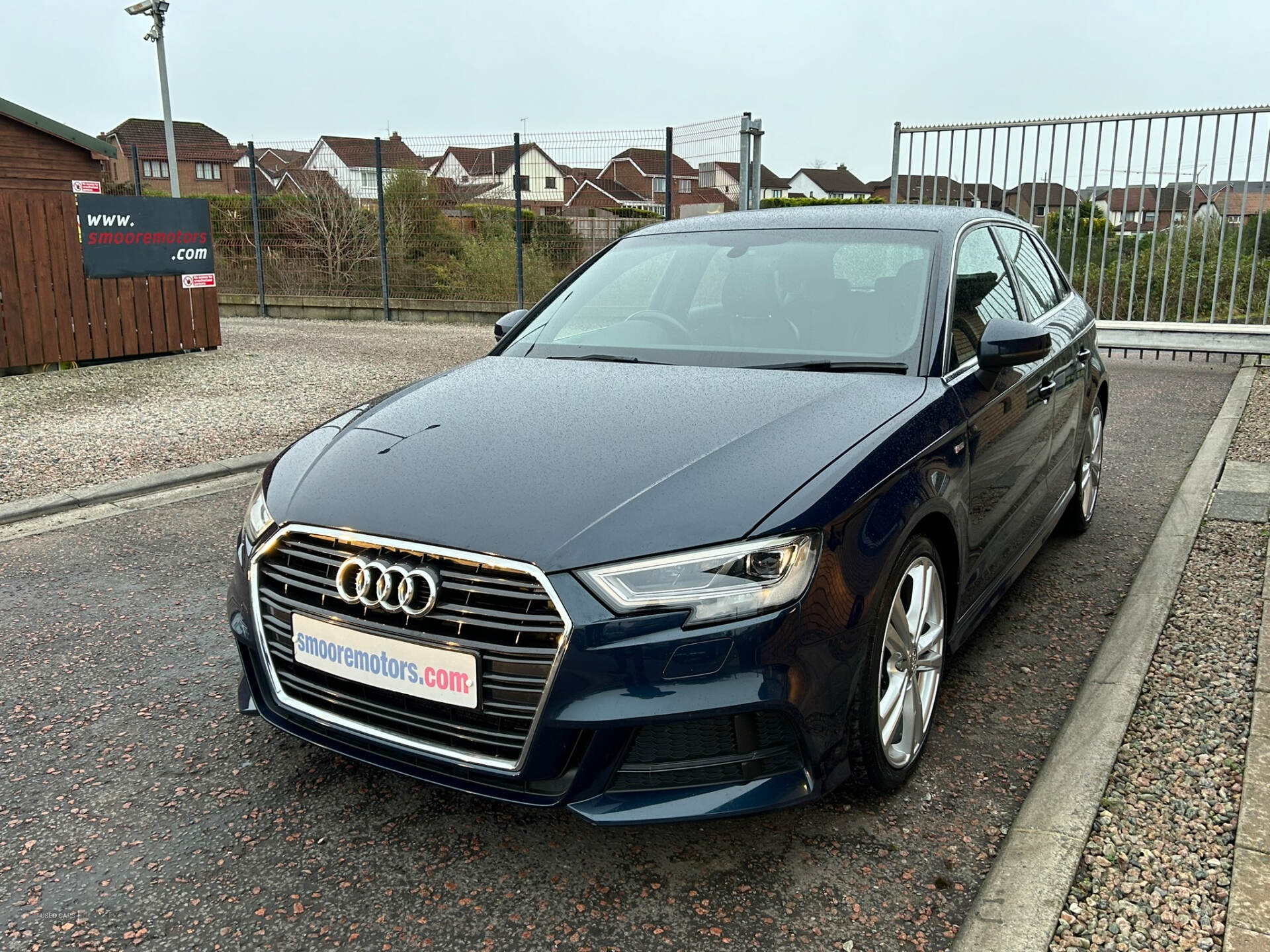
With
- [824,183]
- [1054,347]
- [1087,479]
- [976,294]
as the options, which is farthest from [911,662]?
[824,183]

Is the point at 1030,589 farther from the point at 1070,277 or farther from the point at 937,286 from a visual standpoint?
the point at 1070,277

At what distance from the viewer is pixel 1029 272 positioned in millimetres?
4566

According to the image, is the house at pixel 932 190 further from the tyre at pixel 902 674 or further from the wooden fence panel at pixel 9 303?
the tyre at pixel 902 674

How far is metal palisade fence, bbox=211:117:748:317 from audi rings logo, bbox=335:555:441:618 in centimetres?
1052

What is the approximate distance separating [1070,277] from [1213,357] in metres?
2.04

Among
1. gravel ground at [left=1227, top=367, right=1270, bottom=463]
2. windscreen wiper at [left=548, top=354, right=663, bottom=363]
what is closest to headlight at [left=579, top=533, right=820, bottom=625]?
windscreen wiper at [left=548, top=354, right=663, bottom=363]

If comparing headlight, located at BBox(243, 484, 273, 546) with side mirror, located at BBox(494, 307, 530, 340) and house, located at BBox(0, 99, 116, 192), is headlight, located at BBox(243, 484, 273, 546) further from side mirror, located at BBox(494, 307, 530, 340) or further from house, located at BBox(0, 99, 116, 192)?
house, located at BBox(0, 99, 116, 192)

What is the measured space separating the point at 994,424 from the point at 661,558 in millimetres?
1618

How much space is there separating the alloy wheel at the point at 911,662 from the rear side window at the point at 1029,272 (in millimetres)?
1821

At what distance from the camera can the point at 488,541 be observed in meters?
2.31

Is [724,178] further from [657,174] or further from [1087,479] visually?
[1087,479]

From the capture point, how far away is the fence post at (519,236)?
1395 centimetres

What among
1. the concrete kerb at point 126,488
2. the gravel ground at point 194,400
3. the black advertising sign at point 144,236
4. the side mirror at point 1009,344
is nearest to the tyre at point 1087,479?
the side mirror at point 1009,344

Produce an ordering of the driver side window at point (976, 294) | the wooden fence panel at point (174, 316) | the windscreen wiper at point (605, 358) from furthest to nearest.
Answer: the wooden fence panel at point (174, 316) → the windscreen wiper at point (605, 358) → the driver side window at point (976, 294)
